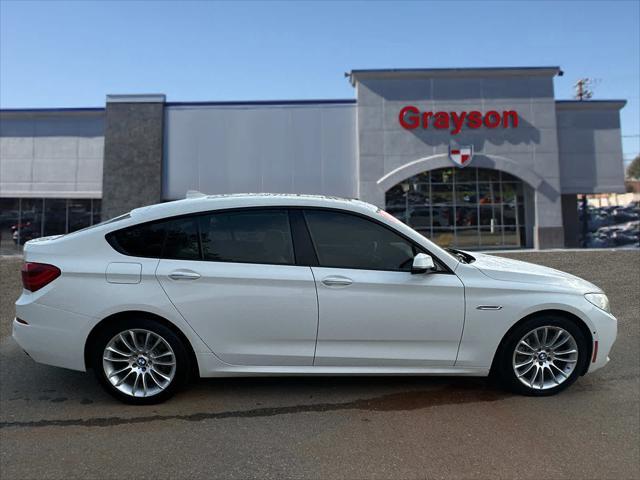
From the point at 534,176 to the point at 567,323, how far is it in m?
15.7

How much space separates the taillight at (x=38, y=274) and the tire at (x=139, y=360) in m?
0.59

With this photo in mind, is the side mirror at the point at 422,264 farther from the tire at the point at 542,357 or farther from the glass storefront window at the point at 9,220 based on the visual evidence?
the glass storefront window at the point at 9,220

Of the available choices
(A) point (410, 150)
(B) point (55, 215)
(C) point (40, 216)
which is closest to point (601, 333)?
(A) point (410, 150)

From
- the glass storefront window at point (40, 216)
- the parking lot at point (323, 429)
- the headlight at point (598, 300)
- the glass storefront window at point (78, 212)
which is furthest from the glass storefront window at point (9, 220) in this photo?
the headlight at point (598, 300)

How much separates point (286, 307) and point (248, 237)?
66cm

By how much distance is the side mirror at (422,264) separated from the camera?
3.72 m

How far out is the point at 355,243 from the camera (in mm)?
3938

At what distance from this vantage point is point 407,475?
2.87 meters

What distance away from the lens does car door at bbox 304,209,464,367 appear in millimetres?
3760

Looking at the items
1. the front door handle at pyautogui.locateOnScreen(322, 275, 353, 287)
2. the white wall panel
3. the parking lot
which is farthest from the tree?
the front door handle at pyautogui.locateOnScreen(322, 275, 353, 287)

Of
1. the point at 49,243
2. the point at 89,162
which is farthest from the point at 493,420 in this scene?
the point at 89,162

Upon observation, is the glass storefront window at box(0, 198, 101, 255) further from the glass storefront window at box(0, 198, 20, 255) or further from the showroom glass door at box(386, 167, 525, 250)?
the showroom glass door at box(386, 167, 525, 250)

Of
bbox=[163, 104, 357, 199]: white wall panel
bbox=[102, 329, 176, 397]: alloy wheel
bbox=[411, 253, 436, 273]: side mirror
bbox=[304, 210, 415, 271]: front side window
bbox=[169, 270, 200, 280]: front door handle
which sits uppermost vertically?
bbox=[163, 104, 357, 199]: white wall panel

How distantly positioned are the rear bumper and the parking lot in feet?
1.32
